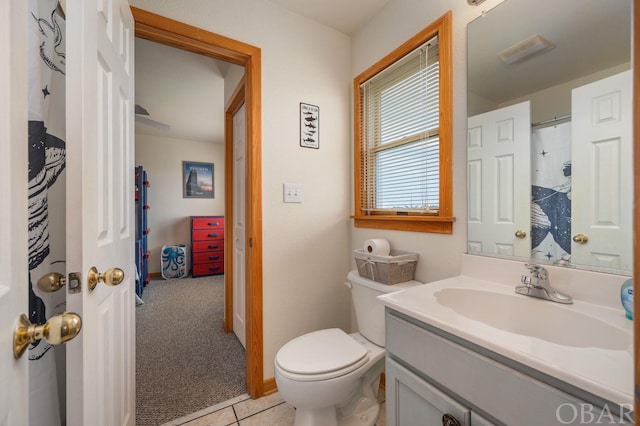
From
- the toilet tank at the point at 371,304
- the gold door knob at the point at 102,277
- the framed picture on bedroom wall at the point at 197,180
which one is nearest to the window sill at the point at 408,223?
the toilet tank at the point at 371,304

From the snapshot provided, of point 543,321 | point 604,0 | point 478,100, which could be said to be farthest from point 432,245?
point 604,0

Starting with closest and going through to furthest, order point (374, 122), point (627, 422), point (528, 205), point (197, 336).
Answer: point (627, 422) → point (528, 205) → point (374, 122) → point (197, 336)

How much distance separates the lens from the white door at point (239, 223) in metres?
2.09

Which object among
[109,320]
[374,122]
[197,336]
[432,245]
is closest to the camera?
[109,320]

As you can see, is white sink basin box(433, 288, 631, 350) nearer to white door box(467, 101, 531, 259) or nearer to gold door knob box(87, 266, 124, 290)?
white door box(467, 101, 531, 259)

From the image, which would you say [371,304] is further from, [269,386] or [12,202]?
[12,202]

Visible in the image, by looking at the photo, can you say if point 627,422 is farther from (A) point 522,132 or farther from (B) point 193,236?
(B) point 193,236

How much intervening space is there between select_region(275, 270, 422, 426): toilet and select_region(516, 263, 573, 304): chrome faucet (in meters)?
0.52

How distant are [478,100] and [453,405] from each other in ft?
3.88

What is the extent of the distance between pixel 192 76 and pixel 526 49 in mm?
2640

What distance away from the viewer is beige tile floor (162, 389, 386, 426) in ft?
4.50

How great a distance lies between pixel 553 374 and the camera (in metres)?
0.53

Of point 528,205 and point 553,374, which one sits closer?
point 553,374

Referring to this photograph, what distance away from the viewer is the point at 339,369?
3.72ft
